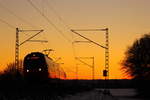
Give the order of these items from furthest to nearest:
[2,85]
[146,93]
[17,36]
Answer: [146,93] → [17,36] → [2,85]

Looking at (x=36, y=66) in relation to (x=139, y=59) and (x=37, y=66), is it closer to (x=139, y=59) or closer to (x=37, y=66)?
(x=37, y=66)

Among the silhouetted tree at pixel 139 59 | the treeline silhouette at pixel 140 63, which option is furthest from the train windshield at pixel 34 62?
the silhouetted tree at pixel 139 59

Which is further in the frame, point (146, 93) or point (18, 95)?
point (146, 93)

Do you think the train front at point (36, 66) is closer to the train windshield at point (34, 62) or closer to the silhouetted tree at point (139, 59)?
the train windshield at point (34, 62)

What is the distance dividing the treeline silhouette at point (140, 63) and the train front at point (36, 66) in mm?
37418

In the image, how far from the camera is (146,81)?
272 feet

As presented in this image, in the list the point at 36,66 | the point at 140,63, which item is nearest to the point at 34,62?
the point at 36,66

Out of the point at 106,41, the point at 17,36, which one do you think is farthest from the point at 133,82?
the point at 17,36

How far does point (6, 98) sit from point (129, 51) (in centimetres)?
6777

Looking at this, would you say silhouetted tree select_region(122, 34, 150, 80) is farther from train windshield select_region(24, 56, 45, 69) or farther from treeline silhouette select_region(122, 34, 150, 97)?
train windshield select_region(24, 56, 45, 69)

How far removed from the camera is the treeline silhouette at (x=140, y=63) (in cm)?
8369

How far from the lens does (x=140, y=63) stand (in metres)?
88.1

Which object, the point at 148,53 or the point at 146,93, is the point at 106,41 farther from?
the point at 148,53

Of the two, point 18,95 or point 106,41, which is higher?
point 106,41
